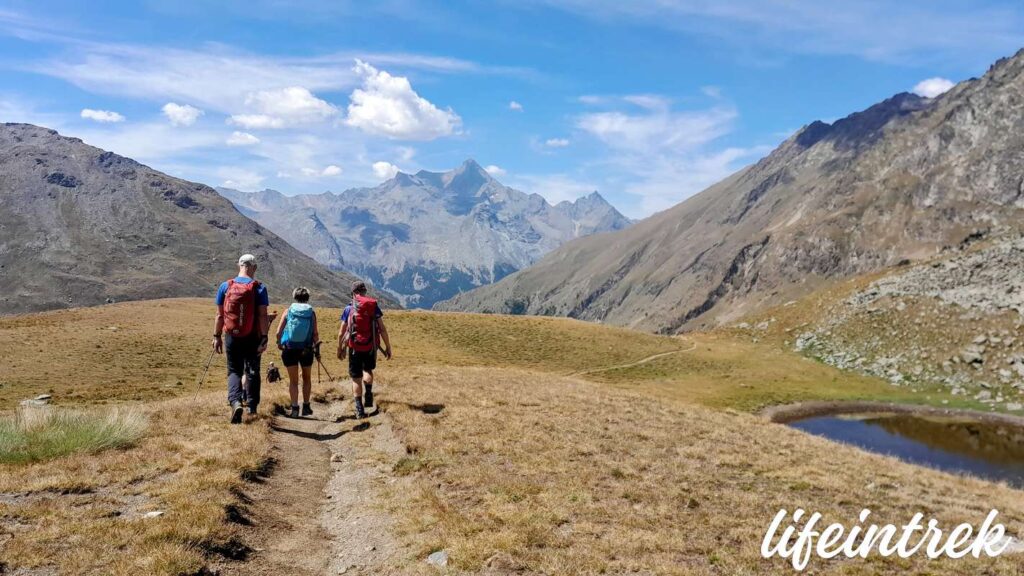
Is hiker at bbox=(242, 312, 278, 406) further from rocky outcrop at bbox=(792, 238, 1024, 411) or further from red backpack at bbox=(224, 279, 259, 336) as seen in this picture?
rocky outcrop at bbox=(792, 238, 1024, 411)

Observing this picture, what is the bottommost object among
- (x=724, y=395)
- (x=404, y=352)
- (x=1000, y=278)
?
(x=724, y=395)

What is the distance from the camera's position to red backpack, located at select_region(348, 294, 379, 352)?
741 inches

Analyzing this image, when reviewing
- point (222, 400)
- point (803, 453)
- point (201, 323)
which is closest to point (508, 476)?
point (803, 453)

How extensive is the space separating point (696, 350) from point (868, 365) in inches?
702

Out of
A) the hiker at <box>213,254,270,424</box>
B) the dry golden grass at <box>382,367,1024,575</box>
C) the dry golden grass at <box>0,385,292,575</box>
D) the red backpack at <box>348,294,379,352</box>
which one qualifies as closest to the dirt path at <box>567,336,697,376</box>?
the dry golden grass at <box>382,367,1024,575</box>

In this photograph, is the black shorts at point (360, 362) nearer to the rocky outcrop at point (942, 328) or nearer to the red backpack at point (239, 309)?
the red backpack at point (239, 309)

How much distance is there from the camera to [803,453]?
18938mm

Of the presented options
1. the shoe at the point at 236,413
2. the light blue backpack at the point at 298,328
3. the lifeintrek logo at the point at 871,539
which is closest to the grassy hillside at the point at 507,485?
the shoe at the point at 236,413

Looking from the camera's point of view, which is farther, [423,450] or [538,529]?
[423,450]

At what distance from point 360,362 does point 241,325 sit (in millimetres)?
4180

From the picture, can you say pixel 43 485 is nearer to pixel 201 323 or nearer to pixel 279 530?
pixel 279 530

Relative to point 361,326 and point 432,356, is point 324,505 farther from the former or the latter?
point 432,356

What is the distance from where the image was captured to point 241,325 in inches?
632

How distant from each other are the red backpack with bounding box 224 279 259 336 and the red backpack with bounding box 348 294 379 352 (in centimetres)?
338
